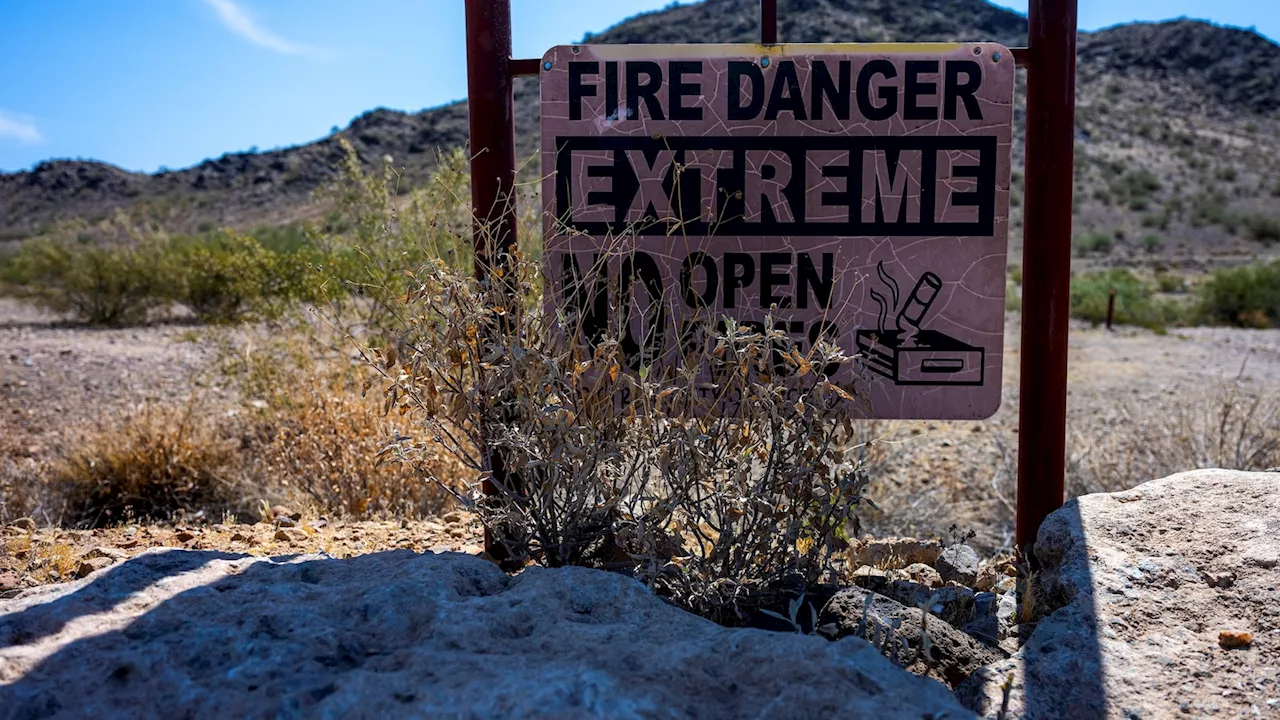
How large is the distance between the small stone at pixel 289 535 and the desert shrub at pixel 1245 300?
57.8 ft

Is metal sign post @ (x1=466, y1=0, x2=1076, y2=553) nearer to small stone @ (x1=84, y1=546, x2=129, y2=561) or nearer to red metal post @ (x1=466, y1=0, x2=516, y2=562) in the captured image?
red metal post @ (x1=466, y1=0, x2=516, y2=562)

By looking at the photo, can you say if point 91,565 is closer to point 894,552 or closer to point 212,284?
point 894,552

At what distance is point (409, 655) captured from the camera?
82.7 inches

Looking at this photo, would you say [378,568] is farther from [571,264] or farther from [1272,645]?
[1272,645]

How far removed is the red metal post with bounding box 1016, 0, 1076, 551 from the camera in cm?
351

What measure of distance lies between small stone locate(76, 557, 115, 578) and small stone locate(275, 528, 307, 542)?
623 millimetres

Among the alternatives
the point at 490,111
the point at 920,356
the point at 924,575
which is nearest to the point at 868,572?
the point at 924,575

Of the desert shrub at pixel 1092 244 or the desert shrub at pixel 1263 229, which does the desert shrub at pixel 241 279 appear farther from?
the desert shrub at pixel 1263 229

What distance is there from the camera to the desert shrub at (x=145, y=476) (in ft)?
19.0

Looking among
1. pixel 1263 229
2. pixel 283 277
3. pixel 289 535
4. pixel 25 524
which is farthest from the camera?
pixel 1263 229

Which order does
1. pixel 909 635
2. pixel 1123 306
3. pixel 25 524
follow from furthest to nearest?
pixel 1123 306 < pixel 25 524 < pixel 909 635

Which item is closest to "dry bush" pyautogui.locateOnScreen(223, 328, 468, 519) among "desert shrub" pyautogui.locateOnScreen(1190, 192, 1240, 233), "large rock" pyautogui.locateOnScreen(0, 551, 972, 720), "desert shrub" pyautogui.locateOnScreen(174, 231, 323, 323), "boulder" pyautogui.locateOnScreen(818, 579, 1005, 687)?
"desert shrub" pyautogui.locateOnScreen(174, 231, 323, 323)

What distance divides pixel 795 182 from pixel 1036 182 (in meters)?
0.82

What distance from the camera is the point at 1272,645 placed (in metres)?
2.57
